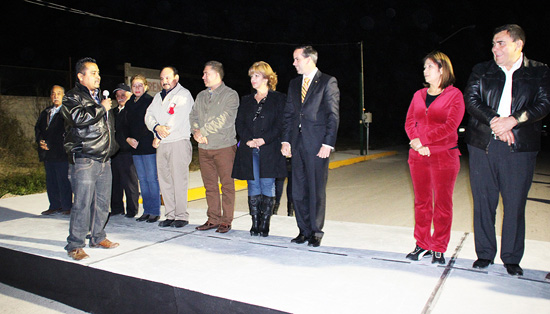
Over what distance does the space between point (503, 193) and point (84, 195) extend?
4.01 m

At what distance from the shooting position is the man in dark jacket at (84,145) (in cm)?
451

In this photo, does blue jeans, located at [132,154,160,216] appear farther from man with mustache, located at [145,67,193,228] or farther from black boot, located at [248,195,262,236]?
black boot, located at [248,195,262,236]

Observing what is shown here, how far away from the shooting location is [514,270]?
12.5 feet

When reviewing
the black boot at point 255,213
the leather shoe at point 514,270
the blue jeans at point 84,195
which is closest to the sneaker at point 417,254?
the leather shoe at point 514,270

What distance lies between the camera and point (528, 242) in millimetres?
4793

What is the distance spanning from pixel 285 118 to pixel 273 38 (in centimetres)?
3830

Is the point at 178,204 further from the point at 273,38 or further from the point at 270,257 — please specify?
the point at 273,38

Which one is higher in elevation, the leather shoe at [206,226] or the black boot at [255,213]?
the black boot at [255,213]

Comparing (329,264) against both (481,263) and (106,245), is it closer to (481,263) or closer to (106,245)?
(481,263)

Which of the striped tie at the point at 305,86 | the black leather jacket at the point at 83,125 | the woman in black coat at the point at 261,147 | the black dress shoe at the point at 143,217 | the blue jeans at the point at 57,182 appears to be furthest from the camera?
the blue jeans at the point at 57,182

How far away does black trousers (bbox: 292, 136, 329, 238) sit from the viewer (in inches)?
192

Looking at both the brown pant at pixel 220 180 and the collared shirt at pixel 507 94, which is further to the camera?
the brown pant at pixel 220 180

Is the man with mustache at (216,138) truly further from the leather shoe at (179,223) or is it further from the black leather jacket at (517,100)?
the black leather jacket at (517,100)

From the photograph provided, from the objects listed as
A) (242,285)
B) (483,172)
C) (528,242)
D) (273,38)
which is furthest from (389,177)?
(273,38)
